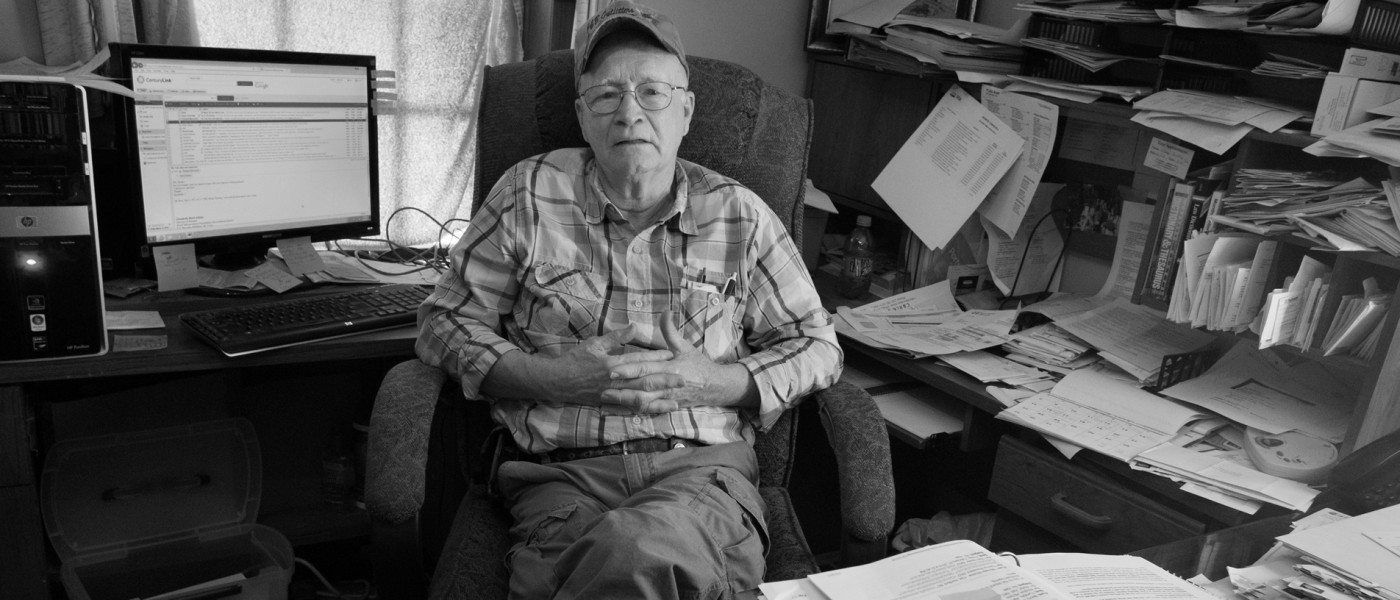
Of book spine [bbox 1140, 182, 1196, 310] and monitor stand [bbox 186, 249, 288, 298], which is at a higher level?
book spine [bbox 1140, 182, 1196, 310]

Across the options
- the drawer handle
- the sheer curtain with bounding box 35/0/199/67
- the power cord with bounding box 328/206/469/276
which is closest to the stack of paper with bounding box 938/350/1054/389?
the drawer handle

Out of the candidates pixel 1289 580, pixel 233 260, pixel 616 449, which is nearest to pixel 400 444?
pixel 616 449

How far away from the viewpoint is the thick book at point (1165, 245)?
5.26 ft

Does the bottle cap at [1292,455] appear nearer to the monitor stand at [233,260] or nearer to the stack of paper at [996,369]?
the stack of paper at [996,369]

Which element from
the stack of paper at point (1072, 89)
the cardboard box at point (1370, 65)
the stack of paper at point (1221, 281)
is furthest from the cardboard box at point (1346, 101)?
the stack of paper at point (1072, 89)

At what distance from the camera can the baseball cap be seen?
1525 mm

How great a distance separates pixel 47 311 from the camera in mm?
1392

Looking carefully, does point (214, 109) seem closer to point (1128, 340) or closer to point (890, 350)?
point (890, 350)

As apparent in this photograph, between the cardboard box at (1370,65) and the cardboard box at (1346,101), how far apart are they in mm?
14

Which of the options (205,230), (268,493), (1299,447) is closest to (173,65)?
(205,230)

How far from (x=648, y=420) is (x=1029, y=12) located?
113 cm

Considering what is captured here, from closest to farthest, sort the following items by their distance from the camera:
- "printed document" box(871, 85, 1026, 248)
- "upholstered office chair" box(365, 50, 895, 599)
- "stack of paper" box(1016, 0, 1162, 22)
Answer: "upholstered office chair" box(365, 50, 895, 599)
"stack of paper" box(1016, 0, 1162, 22)
"printed document" box(871, 85, 1026, 248)

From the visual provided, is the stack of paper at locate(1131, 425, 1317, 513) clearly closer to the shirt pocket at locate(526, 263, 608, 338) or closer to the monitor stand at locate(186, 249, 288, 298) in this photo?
the shirt pocket at locate(526, 263, 608, 338)

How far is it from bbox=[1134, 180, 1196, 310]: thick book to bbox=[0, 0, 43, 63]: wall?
1949mm
